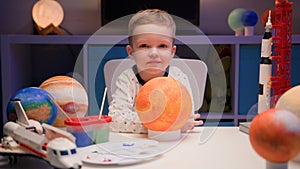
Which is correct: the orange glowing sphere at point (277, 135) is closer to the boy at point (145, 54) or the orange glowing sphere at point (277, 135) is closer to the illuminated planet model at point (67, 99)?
the illuminated planet model at point (67, 99)

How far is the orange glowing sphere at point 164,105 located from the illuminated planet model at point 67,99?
0.16 m

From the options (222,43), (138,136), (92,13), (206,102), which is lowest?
(206,102)

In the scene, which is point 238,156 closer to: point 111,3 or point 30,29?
point 111,3

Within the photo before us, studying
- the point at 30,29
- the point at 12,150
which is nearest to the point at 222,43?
the point at 30,29

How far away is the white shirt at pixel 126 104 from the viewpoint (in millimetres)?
1015

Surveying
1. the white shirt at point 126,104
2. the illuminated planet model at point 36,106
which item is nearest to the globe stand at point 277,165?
the white shirt at point 126,104

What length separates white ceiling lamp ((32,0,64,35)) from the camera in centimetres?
247

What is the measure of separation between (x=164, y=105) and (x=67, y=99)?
269mm

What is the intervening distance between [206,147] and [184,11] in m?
1.90

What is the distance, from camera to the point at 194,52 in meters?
2.70

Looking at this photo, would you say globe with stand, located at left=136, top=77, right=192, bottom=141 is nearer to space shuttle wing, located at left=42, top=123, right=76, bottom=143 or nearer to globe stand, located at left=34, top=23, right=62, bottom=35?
space shuttle wing, located at left=42, top=123, right=76, bottom=143

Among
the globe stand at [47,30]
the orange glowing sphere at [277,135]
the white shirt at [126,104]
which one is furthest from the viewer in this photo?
the globe stand at [47,30]

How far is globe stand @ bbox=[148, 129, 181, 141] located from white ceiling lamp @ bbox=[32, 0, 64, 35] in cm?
176

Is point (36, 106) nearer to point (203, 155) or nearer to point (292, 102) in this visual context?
point (203, 155)
